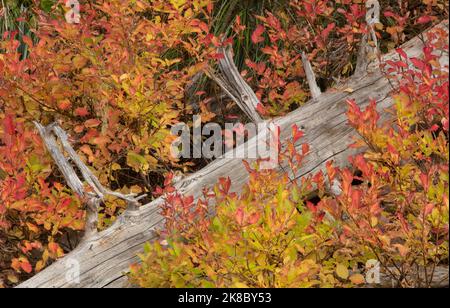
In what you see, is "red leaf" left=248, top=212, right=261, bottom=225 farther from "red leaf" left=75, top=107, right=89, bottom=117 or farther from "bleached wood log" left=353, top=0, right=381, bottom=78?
"bleached wood log" left=353, top=0, right=381, bottom=78

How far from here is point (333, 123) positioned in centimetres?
421

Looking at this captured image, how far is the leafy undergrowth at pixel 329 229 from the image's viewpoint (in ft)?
9.89

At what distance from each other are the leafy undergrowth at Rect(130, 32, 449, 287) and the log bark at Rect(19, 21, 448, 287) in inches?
15.5

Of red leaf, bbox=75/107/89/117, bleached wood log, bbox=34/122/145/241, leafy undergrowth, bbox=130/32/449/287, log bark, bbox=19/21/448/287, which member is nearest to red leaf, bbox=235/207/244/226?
leafy undergrowth, bbox=130/32/449/287

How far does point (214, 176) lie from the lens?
164 inches

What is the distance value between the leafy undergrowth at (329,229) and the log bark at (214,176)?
1.30 feet

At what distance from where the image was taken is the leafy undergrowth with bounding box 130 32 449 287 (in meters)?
3.02

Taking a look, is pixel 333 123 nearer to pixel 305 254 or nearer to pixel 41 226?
pixel 305 254

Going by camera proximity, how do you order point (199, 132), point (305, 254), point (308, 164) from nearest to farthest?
point (305, 254), point (308, 164), point (199, 132)

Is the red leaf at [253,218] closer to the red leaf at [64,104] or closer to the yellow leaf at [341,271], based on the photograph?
the yellow leaf at [341,271]

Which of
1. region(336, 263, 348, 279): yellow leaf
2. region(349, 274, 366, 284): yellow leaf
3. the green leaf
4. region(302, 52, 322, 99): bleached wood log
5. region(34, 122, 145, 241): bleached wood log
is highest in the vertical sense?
the green leaf

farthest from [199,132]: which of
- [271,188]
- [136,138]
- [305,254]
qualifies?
[305,254]
